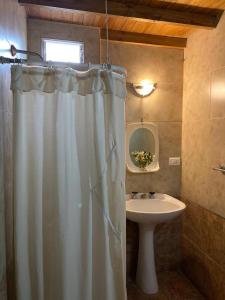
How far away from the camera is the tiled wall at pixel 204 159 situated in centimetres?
183

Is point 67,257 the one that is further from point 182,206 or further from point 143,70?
point 143,70

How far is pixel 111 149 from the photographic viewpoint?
110cm

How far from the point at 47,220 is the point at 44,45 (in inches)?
65.6

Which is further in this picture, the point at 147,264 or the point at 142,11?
the point at 147,264

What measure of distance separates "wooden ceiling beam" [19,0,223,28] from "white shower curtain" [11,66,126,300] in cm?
102

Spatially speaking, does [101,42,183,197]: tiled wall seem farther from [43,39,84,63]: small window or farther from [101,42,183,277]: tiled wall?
[43,39,84,63]: small window

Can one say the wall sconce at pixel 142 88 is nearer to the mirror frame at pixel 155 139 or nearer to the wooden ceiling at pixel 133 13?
the mirror frame at pixel 155 139

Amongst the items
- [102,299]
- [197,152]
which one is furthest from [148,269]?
[197,152]

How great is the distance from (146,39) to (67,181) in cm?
185

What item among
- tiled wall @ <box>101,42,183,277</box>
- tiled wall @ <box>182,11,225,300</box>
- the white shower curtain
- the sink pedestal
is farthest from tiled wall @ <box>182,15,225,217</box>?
the white shower curtain

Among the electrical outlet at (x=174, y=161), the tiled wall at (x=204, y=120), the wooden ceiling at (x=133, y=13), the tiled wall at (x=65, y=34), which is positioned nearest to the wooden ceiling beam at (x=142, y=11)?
the wooden ceiling at (x=133, y=13)

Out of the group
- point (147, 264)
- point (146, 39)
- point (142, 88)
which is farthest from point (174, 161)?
point (146, 39)

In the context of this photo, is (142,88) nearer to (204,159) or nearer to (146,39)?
(146,39)

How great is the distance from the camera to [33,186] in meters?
1.03
